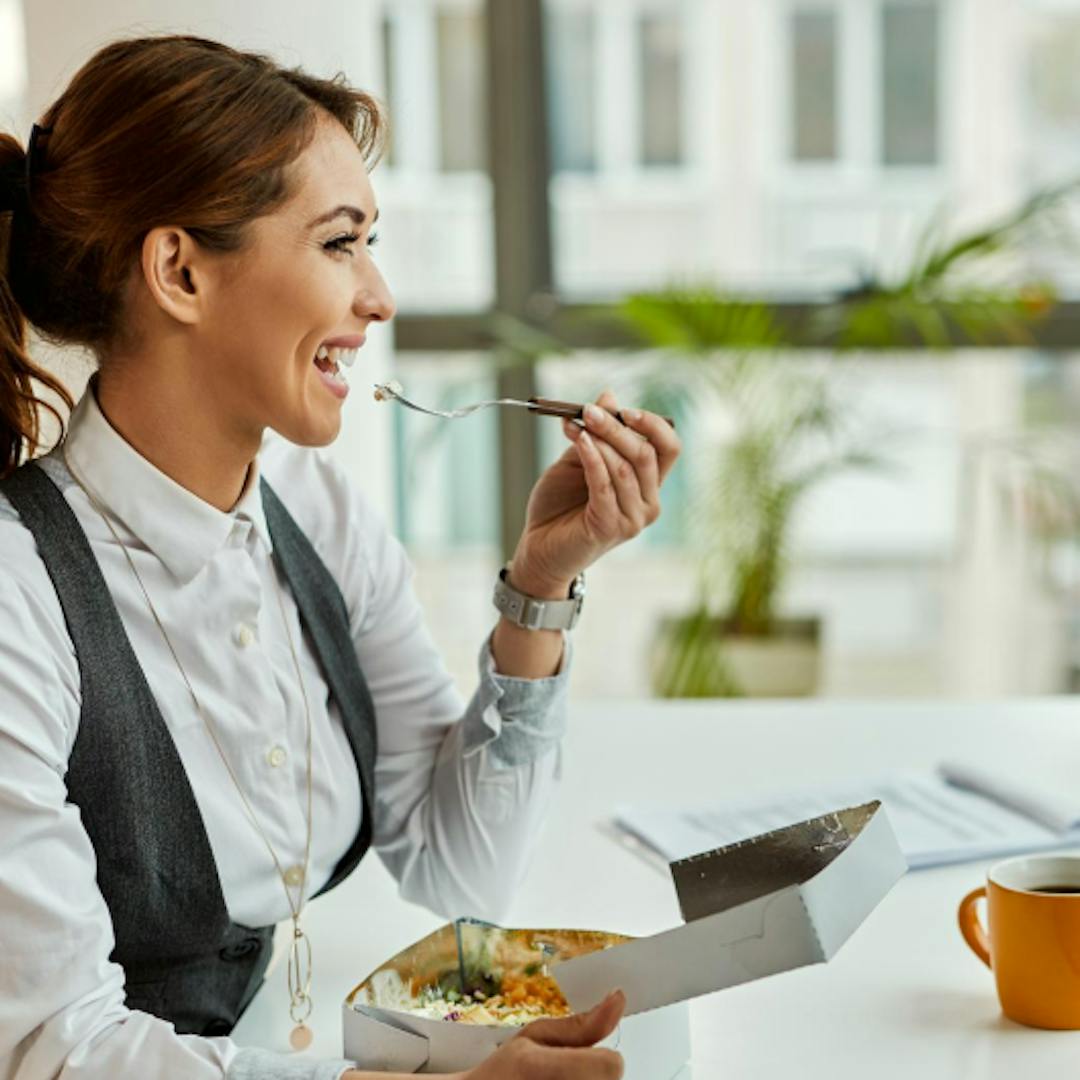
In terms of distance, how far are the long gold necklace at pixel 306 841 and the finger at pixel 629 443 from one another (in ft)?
0.90

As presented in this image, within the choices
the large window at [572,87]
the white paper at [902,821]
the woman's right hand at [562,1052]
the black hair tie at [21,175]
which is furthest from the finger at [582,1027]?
the large window at [572,87]

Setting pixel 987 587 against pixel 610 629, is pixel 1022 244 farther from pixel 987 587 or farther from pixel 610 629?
pixel 610 629

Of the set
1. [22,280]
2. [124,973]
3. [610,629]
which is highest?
→ [22,280]

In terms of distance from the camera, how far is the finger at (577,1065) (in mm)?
896

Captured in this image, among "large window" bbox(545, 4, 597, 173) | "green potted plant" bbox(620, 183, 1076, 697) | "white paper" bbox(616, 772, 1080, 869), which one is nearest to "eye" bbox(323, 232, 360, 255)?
"white paper" bbox(616, 772, 1080, 869)

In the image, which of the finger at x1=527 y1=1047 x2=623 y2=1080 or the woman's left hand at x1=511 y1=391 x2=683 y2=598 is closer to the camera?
the finger at x1=527 y1=1047 x2=623 y2=1080

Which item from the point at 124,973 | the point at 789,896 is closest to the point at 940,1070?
the point at 789,896

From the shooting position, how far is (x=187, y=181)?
1.10m

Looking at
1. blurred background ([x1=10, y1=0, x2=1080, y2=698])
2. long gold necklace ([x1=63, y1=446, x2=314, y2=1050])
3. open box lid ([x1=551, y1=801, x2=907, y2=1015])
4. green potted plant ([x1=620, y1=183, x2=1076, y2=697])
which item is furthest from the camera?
blurred background ([x1=10, y1=0, x2=1080, y2=698])

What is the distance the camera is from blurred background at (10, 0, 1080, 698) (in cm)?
337

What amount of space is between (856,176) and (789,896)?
298cm

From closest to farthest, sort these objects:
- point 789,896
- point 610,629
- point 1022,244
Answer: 1. point 789,896
2. point 1022,244
3. point 610,629

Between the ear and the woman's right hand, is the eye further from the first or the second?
the woman's right hand

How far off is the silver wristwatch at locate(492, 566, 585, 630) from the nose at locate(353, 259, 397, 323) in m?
0.26
